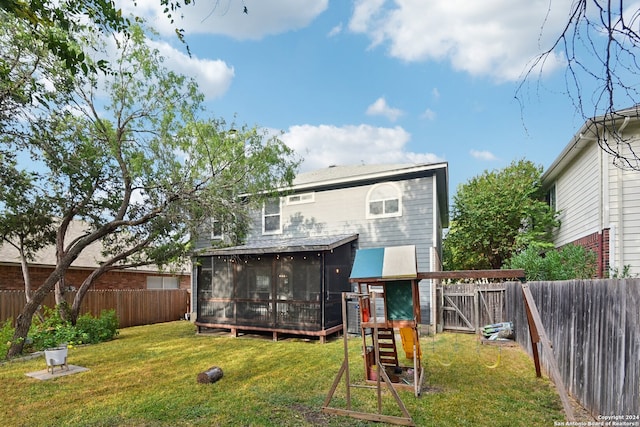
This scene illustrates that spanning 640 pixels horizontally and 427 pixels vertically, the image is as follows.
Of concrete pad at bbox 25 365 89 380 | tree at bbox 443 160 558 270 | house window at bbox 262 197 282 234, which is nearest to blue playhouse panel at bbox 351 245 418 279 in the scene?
concrete pad at bbox 25 365 89 380

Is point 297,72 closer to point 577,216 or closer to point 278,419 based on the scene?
point 278,419

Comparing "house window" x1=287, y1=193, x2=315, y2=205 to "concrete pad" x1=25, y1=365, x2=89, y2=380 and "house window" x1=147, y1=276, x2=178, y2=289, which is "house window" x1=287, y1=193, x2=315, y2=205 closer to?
"concrete pad" x1=25, y1=365, x2=89, y2=380

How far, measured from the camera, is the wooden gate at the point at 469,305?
416 inches

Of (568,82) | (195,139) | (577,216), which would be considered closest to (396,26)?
(568,82)

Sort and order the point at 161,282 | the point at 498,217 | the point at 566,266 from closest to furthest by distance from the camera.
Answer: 1. the point at 566,266
2. the point at 498,217
3. the point at 161,282

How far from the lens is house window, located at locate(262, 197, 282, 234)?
13.4 meters

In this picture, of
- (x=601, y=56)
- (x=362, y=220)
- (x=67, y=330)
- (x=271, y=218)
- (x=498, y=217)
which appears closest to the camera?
(x=601, y=56)

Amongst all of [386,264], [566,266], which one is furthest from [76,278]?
[566,266]

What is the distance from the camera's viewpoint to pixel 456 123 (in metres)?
5.69

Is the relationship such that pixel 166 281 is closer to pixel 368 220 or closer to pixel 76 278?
pixel 76 278

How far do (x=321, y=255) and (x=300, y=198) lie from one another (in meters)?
3.64

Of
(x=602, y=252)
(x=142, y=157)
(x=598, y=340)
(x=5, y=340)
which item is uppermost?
(x=142, y=157)

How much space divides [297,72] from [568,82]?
24.0ft

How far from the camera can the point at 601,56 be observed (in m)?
1.80
